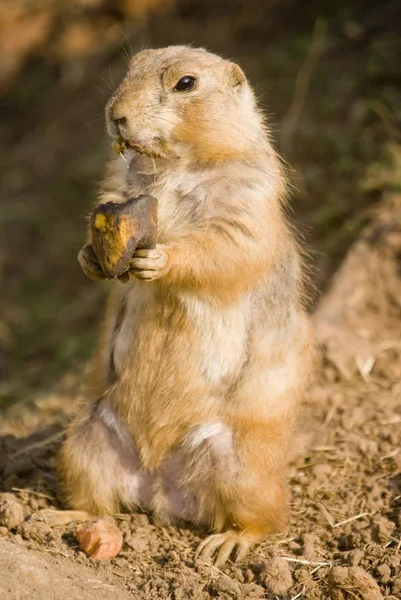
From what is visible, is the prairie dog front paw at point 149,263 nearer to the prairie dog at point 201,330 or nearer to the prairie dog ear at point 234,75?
the prairie dog at point 201,330

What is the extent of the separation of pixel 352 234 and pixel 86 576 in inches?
192

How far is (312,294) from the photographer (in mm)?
8188

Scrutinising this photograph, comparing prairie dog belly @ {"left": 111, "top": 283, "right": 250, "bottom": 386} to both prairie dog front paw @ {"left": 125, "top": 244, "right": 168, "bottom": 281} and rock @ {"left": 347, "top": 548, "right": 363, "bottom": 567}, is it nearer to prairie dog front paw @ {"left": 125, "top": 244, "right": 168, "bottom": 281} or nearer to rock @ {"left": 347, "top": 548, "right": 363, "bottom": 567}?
prairie dog front paw @ {"left": 125, "top": 244, "right": 168, "bottom": 281}

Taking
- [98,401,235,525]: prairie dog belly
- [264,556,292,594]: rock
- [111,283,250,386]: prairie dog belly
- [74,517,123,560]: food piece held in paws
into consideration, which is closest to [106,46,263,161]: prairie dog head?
[111,283,250,386]: prairie dog belly

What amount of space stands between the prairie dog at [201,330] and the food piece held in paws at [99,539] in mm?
271

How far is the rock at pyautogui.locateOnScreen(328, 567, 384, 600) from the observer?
4.56 metres

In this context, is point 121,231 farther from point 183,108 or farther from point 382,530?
point 382,530

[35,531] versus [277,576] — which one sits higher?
[35,531]

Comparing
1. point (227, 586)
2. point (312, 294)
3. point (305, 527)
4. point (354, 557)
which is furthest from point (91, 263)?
point (312, 294)

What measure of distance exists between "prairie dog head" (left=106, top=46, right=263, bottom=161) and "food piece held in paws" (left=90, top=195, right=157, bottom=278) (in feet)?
1.18

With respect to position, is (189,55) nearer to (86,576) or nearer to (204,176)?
(204,176)

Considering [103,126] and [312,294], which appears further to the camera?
[103,126]

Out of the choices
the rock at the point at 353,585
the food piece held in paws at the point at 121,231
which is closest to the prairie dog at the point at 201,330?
the food piece held in paws at the point at 121,231

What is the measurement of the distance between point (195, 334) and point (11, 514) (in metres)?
1.43
